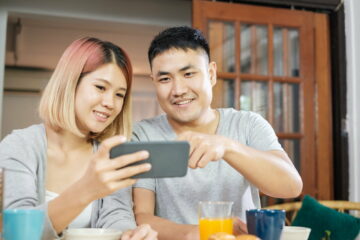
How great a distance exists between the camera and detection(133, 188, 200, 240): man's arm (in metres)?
1.21

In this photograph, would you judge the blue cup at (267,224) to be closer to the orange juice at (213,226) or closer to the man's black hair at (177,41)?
the orange juice at (213,226)

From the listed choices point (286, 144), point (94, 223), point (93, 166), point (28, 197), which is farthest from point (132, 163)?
point (286, 144)

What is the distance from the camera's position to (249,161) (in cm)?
127

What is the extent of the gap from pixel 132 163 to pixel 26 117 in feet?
17.9

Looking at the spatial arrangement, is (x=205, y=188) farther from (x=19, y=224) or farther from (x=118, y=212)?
(x=19, y=224)

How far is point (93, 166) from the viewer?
0.95 m

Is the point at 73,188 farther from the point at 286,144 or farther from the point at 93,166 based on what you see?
the point at 286,144

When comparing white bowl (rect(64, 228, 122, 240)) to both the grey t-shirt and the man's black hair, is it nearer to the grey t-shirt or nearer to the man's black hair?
the grey t-shirt

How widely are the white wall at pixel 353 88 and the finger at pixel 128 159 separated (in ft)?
7.50

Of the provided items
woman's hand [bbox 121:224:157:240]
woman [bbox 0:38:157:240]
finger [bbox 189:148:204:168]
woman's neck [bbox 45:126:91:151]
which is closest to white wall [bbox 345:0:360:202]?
woman [bbox 0:38:157:240]

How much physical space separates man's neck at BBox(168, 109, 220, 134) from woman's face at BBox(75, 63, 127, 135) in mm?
286

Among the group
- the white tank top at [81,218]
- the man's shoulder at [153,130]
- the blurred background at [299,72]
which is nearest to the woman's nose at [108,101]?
the man's shoulder at [153,130]

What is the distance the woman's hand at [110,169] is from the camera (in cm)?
92

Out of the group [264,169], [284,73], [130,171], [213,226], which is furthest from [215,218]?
[284,73]
